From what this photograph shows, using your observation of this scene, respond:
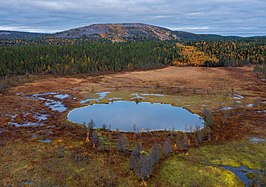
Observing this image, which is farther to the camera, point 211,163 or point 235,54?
point 235,54

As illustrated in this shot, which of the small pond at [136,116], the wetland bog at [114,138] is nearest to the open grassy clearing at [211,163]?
the wetland bog at [114,138]

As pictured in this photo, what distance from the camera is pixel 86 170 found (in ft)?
86.6

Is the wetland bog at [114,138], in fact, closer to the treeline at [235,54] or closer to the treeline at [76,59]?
the treeline at [76,59]

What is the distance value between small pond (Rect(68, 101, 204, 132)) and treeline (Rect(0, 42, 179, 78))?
52.8m

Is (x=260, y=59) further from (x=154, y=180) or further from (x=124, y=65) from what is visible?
(x=154, y=180)

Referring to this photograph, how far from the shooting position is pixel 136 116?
4631 cm

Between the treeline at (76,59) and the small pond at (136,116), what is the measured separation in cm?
5284

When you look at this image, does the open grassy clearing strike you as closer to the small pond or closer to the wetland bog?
the wetland bog

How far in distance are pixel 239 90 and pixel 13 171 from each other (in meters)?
58.0

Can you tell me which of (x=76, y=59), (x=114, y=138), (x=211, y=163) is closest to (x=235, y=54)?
(x=76, y=59)

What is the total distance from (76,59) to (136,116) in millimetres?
73061

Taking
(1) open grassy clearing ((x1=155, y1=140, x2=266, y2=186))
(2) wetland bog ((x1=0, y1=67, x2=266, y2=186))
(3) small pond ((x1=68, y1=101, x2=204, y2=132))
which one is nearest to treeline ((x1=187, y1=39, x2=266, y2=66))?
(2) wetland bog ((x1=0, y1=67, x2=266, y2=186))

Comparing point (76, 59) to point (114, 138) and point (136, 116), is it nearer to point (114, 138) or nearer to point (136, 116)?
point (136, 116)

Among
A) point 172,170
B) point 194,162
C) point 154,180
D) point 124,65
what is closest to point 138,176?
point 154,180
